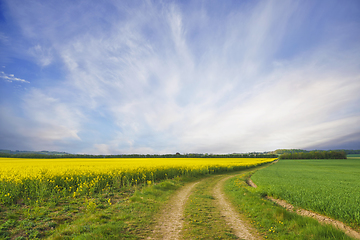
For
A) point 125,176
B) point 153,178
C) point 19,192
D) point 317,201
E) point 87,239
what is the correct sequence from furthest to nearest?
point 153,178 < point 125,176 < point 19,192 < point 317,201 < point 87,239

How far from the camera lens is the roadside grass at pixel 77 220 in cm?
634

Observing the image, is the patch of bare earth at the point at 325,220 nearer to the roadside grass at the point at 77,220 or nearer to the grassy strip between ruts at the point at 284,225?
the grassy strip between ruts at the point at 284,225

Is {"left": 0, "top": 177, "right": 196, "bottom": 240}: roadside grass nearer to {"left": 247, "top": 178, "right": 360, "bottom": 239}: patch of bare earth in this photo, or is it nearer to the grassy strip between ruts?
the grassy strip between ruts

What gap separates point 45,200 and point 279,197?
16.5m

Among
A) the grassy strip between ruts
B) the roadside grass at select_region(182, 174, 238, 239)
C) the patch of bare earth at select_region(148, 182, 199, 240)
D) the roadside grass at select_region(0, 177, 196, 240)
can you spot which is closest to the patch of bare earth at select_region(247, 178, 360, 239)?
the grassy strip between ruts

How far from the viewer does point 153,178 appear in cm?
2027

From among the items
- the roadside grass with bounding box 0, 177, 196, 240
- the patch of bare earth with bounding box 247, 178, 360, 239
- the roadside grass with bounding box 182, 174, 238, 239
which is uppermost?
the roadside grass with bounding box 0, 177, 196, 240

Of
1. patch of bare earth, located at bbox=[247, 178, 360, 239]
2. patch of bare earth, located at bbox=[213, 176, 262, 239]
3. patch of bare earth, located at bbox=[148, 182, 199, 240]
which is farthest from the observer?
patch of bare earth, located at bbox=[247, 178, 360, 239]

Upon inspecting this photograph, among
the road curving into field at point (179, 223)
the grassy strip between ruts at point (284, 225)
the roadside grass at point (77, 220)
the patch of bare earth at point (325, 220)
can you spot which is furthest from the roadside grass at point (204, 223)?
the patch of bare earth at point (325, 220)

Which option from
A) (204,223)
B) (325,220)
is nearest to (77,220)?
(204,223)

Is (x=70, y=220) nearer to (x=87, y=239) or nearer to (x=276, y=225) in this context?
(x=87, y=239)

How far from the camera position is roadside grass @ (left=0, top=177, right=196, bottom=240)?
20.8ft

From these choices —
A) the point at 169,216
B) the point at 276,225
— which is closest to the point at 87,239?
the point at 169,216

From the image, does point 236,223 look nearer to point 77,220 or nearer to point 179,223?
point 179,223
